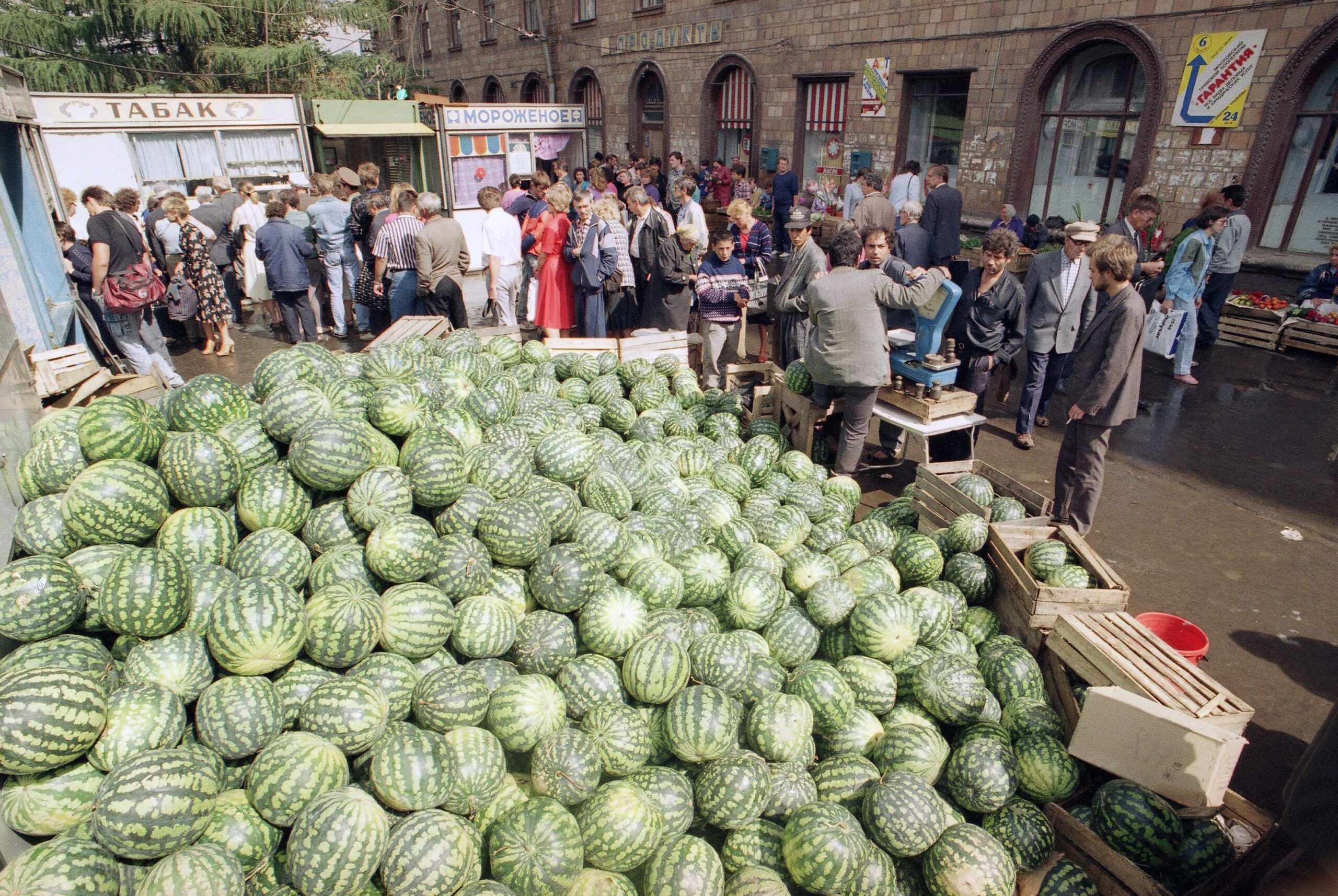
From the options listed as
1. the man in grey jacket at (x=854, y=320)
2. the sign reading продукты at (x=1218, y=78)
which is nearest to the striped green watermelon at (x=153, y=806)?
the man in grey jacket at (x=854, y=320)

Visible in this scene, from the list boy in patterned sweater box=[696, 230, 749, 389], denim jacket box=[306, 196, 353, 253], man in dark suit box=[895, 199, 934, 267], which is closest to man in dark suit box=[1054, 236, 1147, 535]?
man in dark suit box=[895, 199, 934, 267]

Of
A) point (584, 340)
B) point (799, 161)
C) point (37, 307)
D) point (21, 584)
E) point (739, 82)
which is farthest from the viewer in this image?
point (739, 82)

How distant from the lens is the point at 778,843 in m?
2.76

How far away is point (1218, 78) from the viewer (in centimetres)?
1099

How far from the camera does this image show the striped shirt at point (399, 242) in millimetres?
9023

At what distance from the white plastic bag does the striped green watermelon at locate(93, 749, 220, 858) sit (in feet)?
34.1

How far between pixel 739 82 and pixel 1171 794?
20.5 meters

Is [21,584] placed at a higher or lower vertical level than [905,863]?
higher

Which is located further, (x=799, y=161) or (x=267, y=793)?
(x=799, y=161)

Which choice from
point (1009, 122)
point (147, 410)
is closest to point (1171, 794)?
point (147, 410)

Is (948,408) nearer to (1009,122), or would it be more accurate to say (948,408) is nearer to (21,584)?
(21,584)

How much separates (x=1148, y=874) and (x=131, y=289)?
10320 millimetres

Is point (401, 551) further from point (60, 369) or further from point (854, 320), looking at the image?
point (60, 369)

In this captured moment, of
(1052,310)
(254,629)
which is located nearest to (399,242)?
(254,629)
